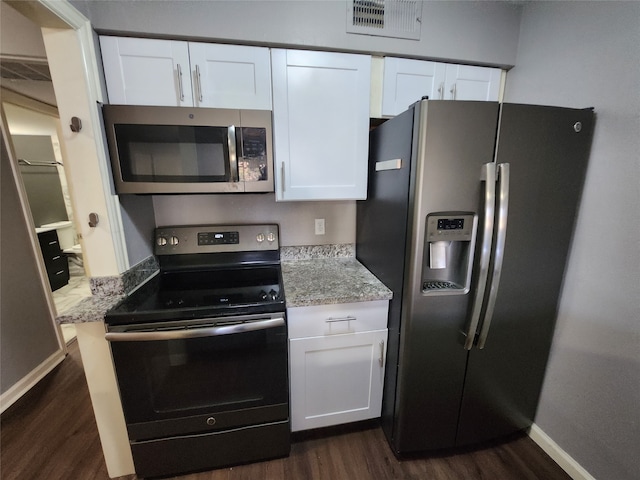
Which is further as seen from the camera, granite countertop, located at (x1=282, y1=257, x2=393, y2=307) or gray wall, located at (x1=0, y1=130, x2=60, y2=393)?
gray wall, located at (x1=0, y1=130, x2=60, y2=393)

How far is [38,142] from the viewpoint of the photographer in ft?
12.3

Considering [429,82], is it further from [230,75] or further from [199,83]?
[199,83]

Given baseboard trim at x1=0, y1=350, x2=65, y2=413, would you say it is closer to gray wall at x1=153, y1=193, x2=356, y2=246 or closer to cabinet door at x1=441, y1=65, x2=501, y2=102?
gray wall at x1=153, y1=193, x2=356, y2=246

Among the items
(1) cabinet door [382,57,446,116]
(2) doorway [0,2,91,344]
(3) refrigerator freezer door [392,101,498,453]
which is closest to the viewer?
(3) refrigerator freezer door [392,101,498,453]

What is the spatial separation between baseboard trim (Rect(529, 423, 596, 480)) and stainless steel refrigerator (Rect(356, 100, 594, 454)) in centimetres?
11

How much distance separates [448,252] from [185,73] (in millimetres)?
1482

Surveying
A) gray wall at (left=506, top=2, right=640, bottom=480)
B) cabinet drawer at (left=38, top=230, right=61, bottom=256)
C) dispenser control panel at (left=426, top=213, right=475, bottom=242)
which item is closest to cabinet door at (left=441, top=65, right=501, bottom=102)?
gray wall at (left=506, top=2, right=640, bottom=480)

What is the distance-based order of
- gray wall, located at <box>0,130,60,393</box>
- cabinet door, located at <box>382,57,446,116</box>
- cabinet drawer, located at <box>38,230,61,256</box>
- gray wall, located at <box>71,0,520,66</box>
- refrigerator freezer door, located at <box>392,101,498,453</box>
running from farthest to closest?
cabinet drawer, located at <box>38,230,61,256</box> < gray wall, located at <box>0,130,60,393</box> < cabinet door, located at <box>382,57,446,116</box> < gray wall, located at <box>71,0,520,66</box> < refrigerator freezer door, located at <box>392,101,498,453</box>

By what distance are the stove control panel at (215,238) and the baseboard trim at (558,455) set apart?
188 cm

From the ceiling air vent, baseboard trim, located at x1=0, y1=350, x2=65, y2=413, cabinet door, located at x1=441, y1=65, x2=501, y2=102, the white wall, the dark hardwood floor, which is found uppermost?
the ceiling air vent

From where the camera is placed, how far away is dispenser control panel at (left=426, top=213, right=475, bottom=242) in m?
1.07

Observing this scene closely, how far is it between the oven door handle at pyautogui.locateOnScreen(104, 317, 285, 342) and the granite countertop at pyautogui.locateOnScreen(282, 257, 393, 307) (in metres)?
0.17

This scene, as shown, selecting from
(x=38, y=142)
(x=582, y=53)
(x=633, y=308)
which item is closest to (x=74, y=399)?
(x=633, y=308)

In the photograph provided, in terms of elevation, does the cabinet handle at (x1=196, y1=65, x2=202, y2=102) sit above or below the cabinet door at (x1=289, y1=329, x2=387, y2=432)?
above
